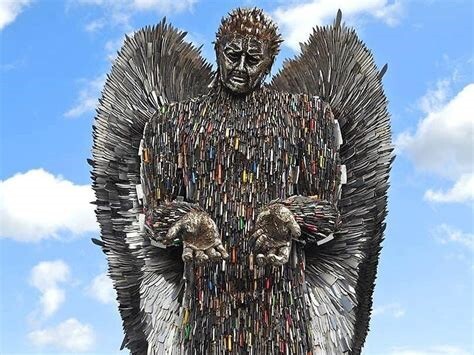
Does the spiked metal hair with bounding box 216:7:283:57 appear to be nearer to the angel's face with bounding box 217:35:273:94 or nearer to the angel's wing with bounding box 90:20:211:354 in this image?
the angel's face with bounding box 217:35:273:94

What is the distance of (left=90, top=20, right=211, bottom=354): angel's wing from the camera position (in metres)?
7.09

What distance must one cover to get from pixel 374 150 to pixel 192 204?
1444 mm

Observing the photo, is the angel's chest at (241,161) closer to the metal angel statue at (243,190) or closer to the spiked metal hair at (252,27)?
the metal angel statue at (243,190)

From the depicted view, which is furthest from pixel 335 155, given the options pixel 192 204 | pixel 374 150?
pixel 192 204

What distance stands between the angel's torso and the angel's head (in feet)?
0.41

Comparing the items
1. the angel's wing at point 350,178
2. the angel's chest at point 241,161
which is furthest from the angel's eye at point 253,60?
the angel's wing at point 350,178

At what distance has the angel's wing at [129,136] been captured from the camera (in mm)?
→ 7086

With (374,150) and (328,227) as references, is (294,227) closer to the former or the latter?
(328,227)

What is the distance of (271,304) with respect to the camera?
643 cm

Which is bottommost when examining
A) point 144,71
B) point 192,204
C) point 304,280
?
point 304,280

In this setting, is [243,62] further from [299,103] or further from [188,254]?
[188,254]

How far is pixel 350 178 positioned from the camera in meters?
6.95

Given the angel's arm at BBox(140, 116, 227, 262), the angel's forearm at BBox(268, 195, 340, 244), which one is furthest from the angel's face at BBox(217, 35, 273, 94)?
the angel's forearm at BBox(268, 195, 340, 244)

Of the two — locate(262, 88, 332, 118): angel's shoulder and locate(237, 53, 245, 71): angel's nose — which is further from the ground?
locate(237, 53, 245, 71): angel's nose
